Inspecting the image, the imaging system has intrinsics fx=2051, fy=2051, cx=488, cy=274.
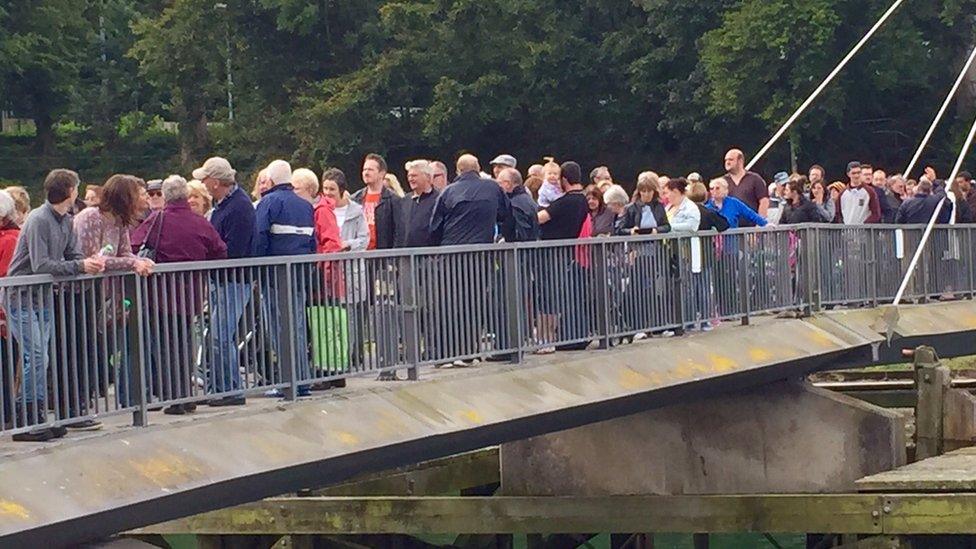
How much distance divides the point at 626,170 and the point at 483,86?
5430mm

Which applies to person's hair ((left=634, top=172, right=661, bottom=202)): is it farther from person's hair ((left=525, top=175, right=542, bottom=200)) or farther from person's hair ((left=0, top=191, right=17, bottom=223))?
person's hair ((left=0, top=191, right=17, bottom=223))

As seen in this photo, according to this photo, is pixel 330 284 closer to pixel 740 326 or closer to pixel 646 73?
pixel 740 326

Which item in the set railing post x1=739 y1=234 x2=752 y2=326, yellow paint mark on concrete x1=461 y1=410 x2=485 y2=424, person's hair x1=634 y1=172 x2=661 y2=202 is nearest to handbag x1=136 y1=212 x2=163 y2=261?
yellow paint mark on concrete x1=461 y1=410 x2=485 y2=424

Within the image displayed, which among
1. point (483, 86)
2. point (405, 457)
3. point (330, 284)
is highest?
point (483, 86)

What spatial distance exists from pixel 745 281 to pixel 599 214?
143 centimetres

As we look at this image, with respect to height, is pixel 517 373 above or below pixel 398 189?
below

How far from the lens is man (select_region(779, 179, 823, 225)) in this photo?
66.3ft

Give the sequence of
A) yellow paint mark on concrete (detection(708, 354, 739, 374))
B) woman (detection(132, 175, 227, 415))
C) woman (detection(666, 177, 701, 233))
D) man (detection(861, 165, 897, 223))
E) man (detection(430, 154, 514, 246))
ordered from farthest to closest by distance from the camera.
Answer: man (detection(861, 165, 897, 223)), woman (detection(666, 177, 701, 233)), yellow paint mark on concrete (detection(708, 354, 739, 374)), man (detection(430, 154, 514, 246)), woman (detection(132, 175, 227, 415))

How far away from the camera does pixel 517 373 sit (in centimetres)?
1342

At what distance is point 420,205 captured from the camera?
47.0 feet

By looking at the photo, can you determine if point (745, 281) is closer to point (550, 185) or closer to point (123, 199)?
point (550, 185)

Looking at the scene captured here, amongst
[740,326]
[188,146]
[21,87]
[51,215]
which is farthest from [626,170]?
[51,215]

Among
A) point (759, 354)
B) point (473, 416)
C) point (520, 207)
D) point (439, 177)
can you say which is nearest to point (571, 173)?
point (520, 207)

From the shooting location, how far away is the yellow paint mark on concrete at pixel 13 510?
336 inches
